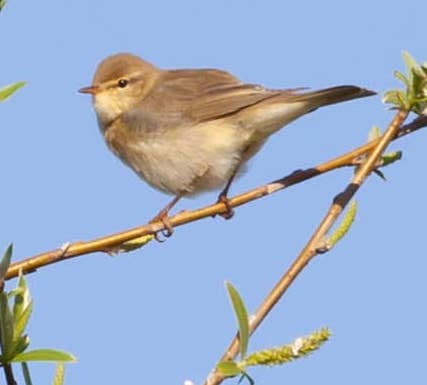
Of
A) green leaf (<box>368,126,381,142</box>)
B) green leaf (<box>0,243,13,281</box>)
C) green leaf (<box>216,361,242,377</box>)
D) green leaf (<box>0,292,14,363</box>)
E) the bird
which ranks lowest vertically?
green leaf (<box>216,361,242,377</box>)

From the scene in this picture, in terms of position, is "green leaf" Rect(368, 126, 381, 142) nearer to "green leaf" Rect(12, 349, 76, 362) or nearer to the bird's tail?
the bird's tail

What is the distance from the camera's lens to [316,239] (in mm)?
2266

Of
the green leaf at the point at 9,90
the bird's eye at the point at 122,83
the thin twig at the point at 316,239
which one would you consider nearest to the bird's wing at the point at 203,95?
the bird's eye at the point at 122,83

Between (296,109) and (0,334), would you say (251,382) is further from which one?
(296,109)

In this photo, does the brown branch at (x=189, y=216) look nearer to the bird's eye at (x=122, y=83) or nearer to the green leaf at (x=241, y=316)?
the green leaf at (x=241, y=316)

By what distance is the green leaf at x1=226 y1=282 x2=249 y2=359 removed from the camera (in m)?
1.88

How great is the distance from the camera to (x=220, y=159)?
5.69 metres

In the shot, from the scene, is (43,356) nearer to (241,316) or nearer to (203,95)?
(241,316)

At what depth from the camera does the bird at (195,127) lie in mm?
5418

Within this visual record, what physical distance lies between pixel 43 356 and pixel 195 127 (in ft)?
13.0

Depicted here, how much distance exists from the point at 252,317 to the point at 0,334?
1.70 ft

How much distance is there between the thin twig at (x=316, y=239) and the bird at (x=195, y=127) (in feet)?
7.07

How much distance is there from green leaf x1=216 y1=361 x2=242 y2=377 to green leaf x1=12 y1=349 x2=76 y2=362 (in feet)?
0.98

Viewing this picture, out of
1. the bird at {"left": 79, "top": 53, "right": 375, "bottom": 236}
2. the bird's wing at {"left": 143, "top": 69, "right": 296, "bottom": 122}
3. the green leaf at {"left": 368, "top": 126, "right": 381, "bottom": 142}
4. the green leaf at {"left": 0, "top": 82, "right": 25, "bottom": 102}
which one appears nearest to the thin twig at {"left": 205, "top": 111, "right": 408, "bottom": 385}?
the green leaf at {"left": 368, "top": 126, "right": 381, "bottom": 142}
